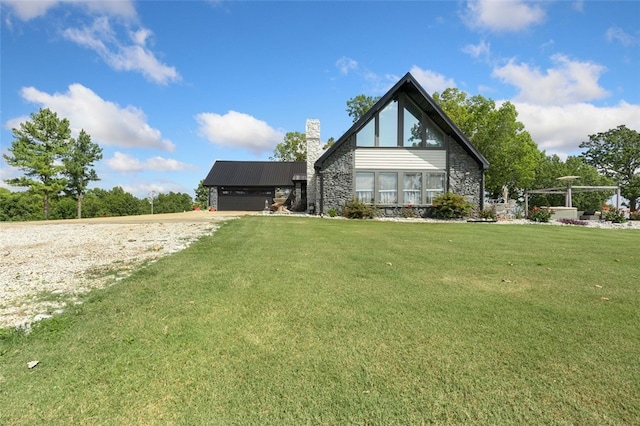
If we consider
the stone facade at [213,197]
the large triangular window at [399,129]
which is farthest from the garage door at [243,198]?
the large triangular window at [399,129]

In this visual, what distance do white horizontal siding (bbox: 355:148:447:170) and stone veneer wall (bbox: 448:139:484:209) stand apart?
45.5 inches

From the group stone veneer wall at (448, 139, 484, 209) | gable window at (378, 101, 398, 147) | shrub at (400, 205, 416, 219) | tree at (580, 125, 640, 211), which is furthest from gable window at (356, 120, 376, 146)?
tree at (580, 125, 640, 211)

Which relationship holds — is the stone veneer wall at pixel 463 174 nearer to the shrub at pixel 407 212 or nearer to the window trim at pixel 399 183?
the window trim at pixel 399 183

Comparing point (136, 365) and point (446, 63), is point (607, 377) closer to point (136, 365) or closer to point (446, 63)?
point (136, 365)

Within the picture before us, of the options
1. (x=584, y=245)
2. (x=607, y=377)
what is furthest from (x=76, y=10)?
(x=584, y=245)

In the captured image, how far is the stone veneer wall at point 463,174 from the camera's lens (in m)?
17.2

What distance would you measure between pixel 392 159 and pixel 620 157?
40898mm

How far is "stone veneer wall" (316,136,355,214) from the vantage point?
1709cm

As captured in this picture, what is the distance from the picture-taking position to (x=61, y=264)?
533 cm

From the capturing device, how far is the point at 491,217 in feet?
52.0

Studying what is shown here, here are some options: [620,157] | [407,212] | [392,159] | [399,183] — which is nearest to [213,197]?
[392,159]

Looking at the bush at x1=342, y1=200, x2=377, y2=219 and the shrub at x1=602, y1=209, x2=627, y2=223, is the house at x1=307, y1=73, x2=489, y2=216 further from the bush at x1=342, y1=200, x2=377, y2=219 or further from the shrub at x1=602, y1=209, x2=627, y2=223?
the shrub at x1=602, y1=209, x2=627, y2=223

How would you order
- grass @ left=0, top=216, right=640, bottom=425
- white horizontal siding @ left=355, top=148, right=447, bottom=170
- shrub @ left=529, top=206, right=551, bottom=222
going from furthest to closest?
white horizontal siding @ left=355, top=148, right=447, bottom=170
shrub @ left=529, top=206, right=551, bottom=222
grass @ left=0, top=216, right=640, bottom=425

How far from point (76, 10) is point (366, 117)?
40.8ft
